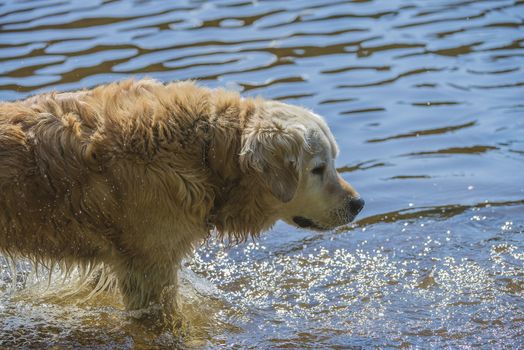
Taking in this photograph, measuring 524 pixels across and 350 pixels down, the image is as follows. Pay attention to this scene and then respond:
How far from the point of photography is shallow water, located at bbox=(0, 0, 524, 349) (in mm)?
6133

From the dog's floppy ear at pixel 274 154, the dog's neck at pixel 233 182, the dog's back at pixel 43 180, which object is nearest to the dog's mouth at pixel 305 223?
the dog's neck at pixel 233 182

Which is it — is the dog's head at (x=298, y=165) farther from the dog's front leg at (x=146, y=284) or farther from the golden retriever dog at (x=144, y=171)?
the dog's front leg at (x=146, y=284)

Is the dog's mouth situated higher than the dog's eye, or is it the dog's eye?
the dog's eye

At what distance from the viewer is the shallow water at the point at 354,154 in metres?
6.13

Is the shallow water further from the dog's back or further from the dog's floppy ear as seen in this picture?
the dog's floppy ear

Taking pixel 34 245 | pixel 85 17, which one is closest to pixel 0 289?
pixel 34 245

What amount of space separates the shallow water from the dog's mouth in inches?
21.8

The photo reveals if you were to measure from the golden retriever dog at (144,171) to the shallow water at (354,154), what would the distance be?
621 millimetres

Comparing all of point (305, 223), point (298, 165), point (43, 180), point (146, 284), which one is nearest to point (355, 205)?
point (305, 223)

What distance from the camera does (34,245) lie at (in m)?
5.68

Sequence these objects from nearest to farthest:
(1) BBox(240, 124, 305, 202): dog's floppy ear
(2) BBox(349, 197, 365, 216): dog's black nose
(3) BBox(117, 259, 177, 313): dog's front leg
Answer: (1) BBox(240, 124, 305, 202): dog's floppy ear
(3) BBox(117, 259, 177, 313): dog's front leg
(2) BBox(349, 197, 365, 216): dog's black nose

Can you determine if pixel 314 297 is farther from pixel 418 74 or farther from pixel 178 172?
pixel 418 74

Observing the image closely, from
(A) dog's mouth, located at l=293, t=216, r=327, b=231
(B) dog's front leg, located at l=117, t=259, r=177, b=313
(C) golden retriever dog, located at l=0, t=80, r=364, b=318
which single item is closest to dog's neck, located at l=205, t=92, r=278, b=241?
(C) golden retriever dog, located at l=0, t=80, r=364, b=318

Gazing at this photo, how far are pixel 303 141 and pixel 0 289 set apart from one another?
2533 millimetres
